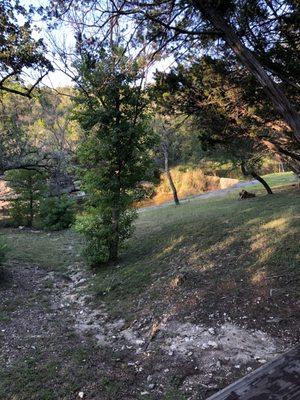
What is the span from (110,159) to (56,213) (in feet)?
38.6

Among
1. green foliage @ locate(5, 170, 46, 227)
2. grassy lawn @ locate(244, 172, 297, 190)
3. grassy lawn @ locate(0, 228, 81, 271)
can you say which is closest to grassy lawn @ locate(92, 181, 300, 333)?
grassy lawn @ locate(0, 228, 81, 271)

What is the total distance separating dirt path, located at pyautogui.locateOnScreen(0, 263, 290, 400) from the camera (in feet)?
14.4

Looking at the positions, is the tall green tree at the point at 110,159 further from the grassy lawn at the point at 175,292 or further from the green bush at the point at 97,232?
the grassy lawn at the point at 175,292

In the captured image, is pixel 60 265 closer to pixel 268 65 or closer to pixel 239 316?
pixel 239 316

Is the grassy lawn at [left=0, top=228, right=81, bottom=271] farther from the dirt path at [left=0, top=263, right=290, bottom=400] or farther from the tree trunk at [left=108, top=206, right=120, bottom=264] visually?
the dirt path at [left=0, top=263, right=290, bottom=400]

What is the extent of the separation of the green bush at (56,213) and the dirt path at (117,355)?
13426mm

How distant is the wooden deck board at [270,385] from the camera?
1716 millimetres

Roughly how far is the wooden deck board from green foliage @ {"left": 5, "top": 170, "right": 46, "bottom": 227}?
1992 centimetres

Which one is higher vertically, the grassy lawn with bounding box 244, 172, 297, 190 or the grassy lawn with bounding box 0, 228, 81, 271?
the grassy lawn with bounding box 244, 172, 297, 190

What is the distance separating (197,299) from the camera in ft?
21.9

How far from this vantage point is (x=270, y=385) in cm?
180

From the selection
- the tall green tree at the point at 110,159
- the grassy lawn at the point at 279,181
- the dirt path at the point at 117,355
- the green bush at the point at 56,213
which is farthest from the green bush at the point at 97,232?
the grassy lawn at the point at 279,181

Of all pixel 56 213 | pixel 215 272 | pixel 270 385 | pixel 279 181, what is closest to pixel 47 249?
pixel 56 213

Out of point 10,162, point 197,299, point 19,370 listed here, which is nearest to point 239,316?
point 197,299
